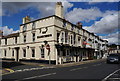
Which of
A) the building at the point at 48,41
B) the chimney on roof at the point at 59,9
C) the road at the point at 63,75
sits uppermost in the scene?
the chimney on roof at the point at 59,9

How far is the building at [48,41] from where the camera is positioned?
21062 millimetres

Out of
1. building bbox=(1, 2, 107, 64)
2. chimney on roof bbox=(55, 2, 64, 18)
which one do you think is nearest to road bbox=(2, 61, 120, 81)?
building bbox=(1, 2, 107, 64)

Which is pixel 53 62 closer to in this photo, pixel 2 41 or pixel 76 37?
pixel 76 37

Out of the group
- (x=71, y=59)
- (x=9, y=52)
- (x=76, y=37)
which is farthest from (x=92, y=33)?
(x=9, y=52)

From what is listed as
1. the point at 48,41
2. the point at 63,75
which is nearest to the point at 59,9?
the point at 48,41

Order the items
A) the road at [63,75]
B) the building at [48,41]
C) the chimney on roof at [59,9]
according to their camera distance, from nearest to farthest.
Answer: the road at [63,75]
the building at [48,41]
the chimney on roof at [59,9]

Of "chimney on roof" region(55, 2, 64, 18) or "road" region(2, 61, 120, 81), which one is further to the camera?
"chimney on roof" region(55, 2, 64, 18)

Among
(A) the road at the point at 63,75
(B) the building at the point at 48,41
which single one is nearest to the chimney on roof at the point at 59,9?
(B) the building at the point at 48,41

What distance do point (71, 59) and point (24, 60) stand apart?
9079 mm

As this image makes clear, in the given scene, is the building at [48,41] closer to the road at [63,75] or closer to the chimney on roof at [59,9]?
the chimney on roof at [59,9]

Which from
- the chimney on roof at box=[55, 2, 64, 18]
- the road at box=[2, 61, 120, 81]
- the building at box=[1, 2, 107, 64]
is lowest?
the road at box=[2, 61, 120, 81]

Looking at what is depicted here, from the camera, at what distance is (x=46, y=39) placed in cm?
2162

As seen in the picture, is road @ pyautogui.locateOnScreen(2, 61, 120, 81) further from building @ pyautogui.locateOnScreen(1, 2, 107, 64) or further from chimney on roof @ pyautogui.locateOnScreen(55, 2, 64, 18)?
chimney on roof @ pyautogui.locateOnScreen(55, 2, 64, 18)

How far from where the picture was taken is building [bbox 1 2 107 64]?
2106 centimetres
